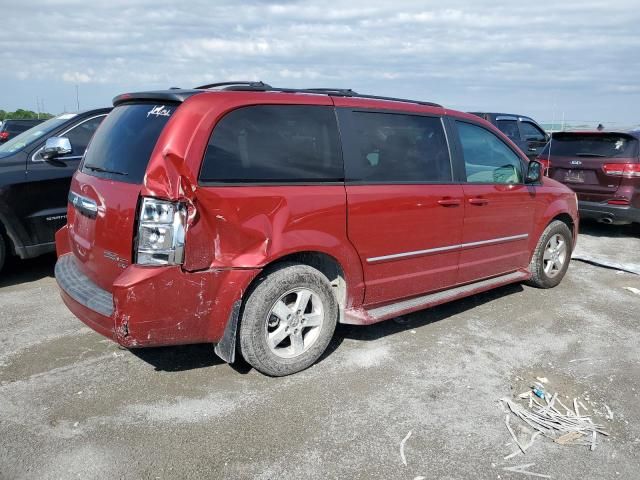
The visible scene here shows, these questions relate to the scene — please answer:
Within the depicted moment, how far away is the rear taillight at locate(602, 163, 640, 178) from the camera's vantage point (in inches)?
307

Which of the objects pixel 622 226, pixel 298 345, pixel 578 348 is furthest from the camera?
pixel 622 226

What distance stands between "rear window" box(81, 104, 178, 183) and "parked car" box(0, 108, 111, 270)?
180 centimetres

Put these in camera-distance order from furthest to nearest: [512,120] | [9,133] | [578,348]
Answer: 1. [9,133]
2. [512,120]
3. [578,348]

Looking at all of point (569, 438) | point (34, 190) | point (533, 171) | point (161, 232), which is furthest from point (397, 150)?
point (34, 190)

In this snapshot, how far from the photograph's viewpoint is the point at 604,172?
7980 millimetres

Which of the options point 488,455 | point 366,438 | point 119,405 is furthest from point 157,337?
point 488,455

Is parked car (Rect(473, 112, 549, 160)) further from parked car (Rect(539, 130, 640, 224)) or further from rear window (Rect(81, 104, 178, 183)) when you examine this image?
rear window (Rect(81, 104, 178, 183))

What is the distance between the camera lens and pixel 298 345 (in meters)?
3.66

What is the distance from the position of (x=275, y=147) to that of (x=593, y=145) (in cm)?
665

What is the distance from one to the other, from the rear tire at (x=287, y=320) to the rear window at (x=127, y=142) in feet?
3.37

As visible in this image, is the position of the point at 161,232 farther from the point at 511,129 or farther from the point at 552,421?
the point at 511,129

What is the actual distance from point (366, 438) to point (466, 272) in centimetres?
219

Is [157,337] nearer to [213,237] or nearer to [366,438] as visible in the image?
[213,237]

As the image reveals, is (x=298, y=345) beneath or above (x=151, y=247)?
beneath
